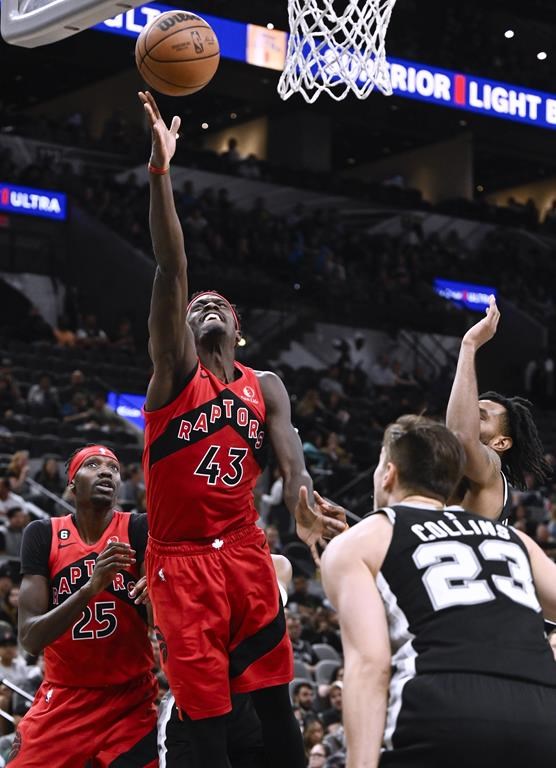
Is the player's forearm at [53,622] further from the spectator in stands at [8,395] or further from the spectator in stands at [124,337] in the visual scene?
the spectator in stands at [124,337]

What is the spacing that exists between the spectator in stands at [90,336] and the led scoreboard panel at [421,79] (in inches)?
170

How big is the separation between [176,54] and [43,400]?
36.5ft

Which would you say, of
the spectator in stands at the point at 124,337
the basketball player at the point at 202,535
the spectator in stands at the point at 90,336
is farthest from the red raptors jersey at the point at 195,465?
the spectator in stands at the point at 124,337

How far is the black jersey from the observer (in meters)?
3.27

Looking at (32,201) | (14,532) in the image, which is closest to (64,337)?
(32,201)

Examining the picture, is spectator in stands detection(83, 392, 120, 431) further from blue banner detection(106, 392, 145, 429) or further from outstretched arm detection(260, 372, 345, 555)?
outstretched arm detection(260, 372, 345, 555)

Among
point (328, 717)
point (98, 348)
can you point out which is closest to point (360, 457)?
point (98, 348)

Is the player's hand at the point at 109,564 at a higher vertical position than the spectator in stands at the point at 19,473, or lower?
lower

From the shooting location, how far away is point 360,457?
18328 mm

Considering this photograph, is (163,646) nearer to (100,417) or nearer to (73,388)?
(100,417)

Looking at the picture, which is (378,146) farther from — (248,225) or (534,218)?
(248,225)

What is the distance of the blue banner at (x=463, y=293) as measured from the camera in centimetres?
2547

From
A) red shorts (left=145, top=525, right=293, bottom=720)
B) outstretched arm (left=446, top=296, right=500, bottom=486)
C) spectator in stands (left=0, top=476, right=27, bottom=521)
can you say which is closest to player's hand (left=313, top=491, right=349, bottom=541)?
red shorts (left=145, top=525, right=293, bottom=720)

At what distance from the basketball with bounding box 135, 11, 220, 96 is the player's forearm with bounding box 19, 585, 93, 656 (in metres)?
1.94
